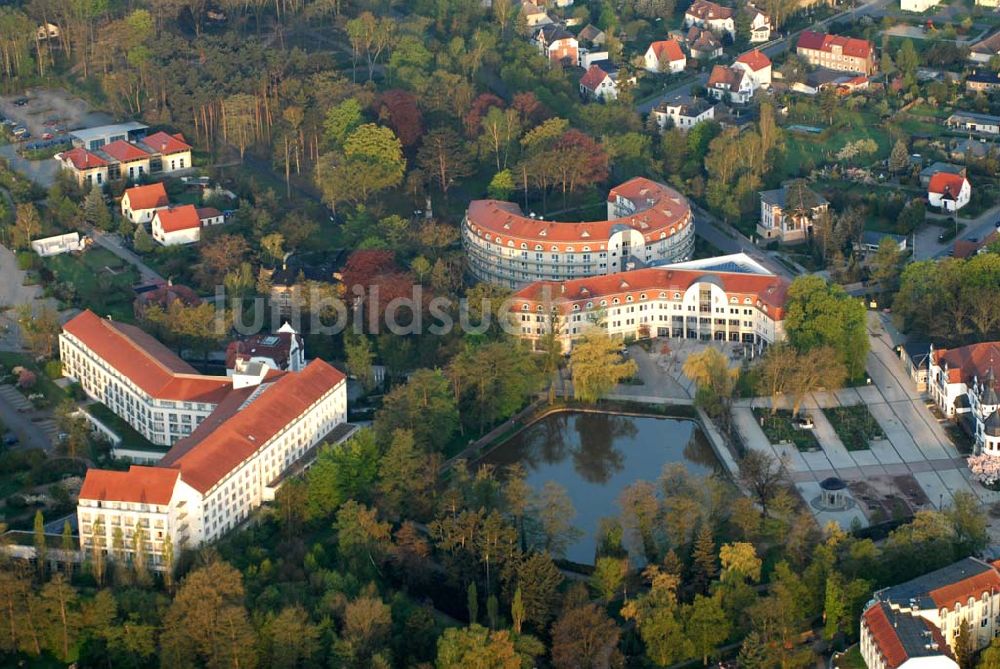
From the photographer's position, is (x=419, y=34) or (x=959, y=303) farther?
(x=419, y=34)

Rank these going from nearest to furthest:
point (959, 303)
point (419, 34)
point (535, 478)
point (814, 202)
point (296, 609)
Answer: point (296, 609) < point (535, 478) < point (959, 303) < point (814, 202) < point (419, 34)

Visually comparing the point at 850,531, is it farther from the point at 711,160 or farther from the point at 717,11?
the point at 717,11

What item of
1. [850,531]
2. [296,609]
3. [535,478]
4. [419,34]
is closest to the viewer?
[296,609]

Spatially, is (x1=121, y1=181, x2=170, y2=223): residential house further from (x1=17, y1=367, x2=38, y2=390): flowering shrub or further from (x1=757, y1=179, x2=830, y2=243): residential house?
(x1=757, y1=179, x2=830, y2=243): residential house

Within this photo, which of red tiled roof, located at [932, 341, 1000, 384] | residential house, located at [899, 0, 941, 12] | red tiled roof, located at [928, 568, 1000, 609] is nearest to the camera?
red tiled roof, located at [928, 568, 1000, 609]

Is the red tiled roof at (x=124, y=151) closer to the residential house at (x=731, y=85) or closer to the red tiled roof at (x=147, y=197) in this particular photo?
the red tiled roof at (x=147, y=197)

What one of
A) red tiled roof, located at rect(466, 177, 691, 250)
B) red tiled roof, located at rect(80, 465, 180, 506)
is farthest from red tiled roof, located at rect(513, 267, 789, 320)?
red tiled roof, located at rect(80, 465, 180, 506)

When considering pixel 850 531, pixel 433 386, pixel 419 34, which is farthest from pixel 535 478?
pixel 419 34
